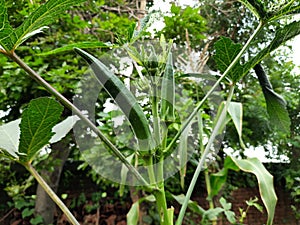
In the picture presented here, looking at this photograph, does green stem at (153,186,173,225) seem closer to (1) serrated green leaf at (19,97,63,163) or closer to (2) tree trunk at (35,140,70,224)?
(1) serrated green leaf at (19,97,63,163)

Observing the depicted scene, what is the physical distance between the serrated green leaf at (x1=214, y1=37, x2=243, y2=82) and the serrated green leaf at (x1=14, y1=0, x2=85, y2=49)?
17 cm

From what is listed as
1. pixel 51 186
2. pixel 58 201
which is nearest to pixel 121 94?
pixel 58 201

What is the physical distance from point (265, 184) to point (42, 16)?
1.55 feet

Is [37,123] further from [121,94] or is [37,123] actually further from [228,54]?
[228,54]

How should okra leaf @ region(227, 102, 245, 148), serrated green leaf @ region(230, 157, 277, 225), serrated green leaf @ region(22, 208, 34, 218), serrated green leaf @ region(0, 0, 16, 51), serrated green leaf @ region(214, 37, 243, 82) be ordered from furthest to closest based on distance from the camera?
serrated green leaf @ region(22, 208, 34, 218) → okra leaf @ region(227, 102, 245, 148) → serrated green leaf @ region(230, 157, 277, 225) → serrated green leaf @ region(214, 37, 243, 82) → serrated green leaf @ region(0, 0, 16, 51)

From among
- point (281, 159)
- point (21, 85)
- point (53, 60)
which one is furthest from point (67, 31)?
point (281, 159)

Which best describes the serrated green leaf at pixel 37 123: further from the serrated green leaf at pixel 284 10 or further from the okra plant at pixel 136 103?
the serrated green leaf at pixel 284 10

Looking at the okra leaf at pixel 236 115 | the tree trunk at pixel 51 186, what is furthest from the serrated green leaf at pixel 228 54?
the tree trunk at pixel 51 186

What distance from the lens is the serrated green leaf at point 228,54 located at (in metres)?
0.39

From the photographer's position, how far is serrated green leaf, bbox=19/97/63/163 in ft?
1.00

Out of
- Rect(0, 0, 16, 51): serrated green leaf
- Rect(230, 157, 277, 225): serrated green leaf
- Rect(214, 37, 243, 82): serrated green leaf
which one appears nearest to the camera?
Rect(0, 0, 16, 51): serrated green leaf

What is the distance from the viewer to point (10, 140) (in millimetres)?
360

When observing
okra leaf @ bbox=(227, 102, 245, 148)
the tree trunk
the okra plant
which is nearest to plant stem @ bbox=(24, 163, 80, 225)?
the okra plant

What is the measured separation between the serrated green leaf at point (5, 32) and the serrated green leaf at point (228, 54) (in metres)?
0.21
